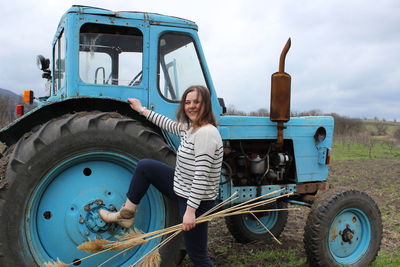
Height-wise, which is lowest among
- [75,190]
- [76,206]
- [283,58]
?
[76,206]

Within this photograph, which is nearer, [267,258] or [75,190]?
[75,190]

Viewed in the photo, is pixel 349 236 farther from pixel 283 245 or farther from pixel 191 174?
pixel 191 174

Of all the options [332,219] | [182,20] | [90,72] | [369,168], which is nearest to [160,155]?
[90,72]

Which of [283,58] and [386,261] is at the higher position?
[283,58]

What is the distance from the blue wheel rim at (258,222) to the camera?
514 centimetres

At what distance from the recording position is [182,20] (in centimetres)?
375

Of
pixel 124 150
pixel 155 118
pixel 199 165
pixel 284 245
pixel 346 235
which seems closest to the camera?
pixel 199 165

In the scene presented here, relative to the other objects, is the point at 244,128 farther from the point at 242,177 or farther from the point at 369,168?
the point at 369,168

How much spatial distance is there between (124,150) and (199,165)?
80cm

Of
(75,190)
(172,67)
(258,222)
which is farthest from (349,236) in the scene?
(75,190)

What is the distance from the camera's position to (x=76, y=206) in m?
3.14

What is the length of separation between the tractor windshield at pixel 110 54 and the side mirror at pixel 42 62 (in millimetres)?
1321

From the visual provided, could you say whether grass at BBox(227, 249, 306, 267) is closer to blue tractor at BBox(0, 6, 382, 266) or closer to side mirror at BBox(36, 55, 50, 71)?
blue tractor at BBox(0, 6, 382, 266)

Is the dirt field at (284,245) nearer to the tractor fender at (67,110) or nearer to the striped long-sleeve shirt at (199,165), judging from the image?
the striped long-sleeve shirt at (199,165)
